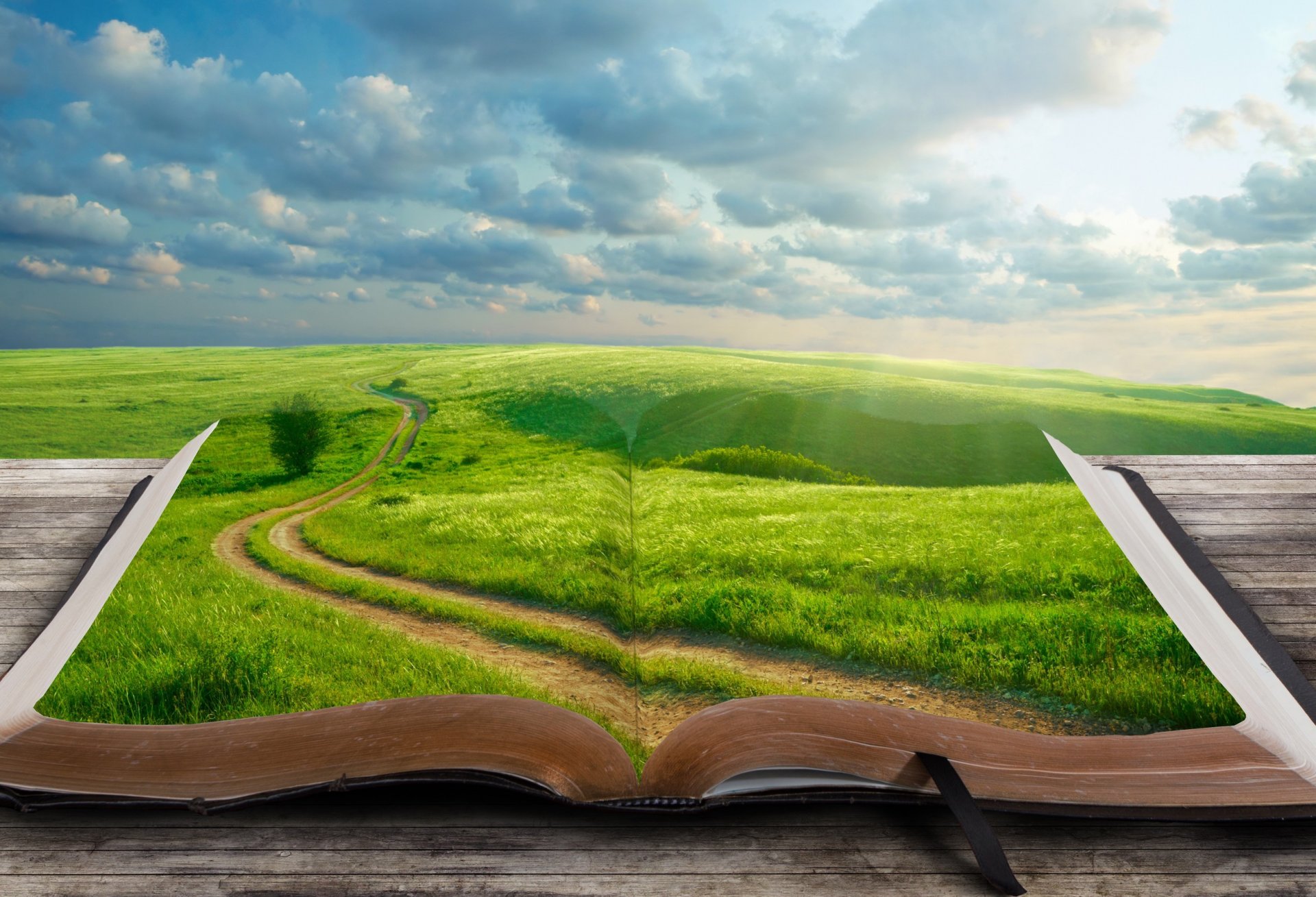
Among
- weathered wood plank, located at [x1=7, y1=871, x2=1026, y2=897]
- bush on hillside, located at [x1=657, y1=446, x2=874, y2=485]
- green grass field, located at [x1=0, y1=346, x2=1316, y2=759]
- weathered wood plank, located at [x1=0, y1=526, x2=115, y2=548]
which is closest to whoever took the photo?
weathered wood plank, located at [x1=7, y1=871, x2=1026, y2=897]

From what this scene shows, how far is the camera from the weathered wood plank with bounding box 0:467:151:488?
3564mm

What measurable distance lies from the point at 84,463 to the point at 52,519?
0.61 meters

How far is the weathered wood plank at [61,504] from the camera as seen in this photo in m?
3.37

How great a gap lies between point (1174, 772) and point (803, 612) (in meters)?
2.64

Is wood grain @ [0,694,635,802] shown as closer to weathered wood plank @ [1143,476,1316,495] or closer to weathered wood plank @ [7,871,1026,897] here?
weathered wood plank @ [7,871,1026,897]

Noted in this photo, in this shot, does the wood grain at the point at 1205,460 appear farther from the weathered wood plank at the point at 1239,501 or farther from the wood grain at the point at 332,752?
the wood grain at the point at 332,752

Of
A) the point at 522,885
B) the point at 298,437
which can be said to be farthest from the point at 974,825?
the point at 298,437

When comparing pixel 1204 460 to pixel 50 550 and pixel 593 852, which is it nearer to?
pixel 593 852

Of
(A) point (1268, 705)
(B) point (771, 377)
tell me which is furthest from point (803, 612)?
(B) point (771, 377)

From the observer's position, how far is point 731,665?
13.4 ft

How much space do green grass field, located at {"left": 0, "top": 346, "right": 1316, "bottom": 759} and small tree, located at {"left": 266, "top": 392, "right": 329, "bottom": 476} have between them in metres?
0.25

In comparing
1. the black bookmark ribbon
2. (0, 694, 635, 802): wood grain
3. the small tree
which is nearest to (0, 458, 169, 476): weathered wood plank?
(0, 694, 635, 802): wood grain

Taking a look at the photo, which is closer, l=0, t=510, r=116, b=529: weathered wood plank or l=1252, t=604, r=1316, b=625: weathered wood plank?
l=1252, t=604, r=1316, b=625: weathered wood plank

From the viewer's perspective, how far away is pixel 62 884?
5.26ft
